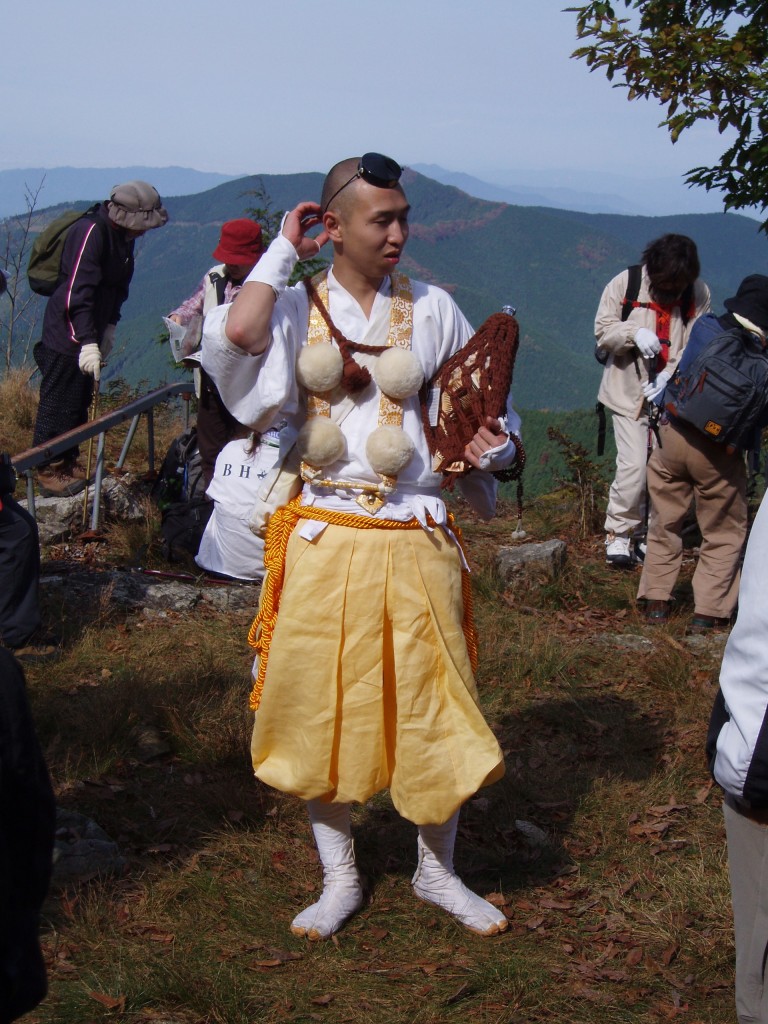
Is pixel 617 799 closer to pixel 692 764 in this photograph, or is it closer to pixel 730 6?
pixel 692 764

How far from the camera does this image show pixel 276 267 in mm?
3119

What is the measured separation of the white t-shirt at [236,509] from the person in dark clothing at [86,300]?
3.87 feet

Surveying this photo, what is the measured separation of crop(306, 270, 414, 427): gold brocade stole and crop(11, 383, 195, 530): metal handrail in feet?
8.77

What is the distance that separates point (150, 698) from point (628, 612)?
305 cm

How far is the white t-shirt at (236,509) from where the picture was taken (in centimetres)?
632

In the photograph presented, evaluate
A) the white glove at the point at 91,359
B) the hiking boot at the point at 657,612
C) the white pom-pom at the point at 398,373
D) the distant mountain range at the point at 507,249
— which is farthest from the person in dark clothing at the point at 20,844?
the distant mountain range at the point at 507,249

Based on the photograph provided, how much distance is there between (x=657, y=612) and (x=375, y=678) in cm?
368

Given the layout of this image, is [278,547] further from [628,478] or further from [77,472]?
[77,472]

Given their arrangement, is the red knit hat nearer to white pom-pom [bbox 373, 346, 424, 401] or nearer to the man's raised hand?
the man's raised hand

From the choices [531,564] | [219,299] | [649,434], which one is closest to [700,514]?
[649,434]

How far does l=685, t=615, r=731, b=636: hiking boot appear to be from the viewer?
636 cm

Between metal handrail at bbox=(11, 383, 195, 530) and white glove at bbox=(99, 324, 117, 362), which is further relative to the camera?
white glove at bbox=(99, 324, 117, 362)

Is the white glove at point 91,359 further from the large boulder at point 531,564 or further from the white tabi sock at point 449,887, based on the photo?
the white tabi sock at point 449,887

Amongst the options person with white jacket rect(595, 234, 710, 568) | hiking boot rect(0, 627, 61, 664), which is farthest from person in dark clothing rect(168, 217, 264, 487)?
person with white jacket rect(595, 234, 710, 568)
